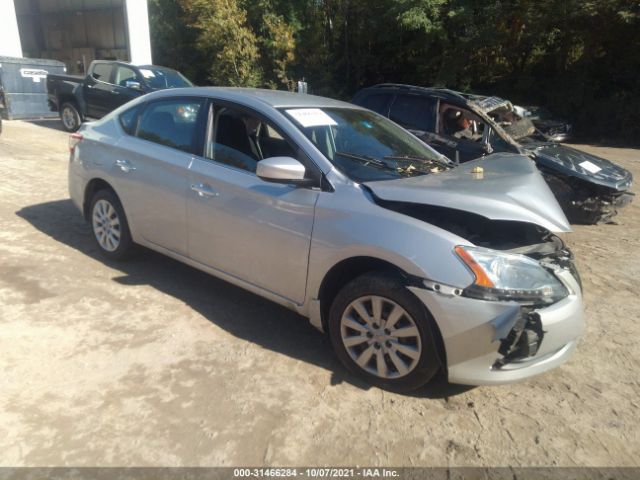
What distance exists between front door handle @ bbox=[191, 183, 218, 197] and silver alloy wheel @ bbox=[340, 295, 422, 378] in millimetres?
1347

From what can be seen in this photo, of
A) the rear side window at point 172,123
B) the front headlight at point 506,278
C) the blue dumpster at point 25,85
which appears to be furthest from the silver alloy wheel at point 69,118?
the front headlight at point 506,278

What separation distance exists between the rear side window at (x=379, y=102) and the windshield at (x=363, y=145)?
3.44 m

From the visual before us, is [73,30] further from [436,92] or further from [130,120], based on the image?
[130,120]

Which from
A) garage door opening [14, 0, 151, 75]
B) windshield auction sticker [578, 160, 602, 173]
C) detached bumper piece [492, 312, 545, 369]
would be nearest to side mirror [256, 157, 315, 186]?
detached bumper piece [492, 312, 545, 369]

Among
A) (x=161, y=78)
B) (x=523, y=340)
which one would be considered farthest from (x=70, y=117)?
(x=523, y=340)

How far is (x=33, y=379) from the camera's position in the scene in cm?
299

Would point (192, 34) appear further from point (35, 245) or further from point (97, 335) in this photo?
point (97, 335)

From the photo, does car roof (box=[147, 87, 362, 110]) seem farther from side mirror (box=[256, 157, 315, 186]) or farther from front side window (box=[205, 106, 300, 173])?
side mirror (box=[256, 157, 315, 186])

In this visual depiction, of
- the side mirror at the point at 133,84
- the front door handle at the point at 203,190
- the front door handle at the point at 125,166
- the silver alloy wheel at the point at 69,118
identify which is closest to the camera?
the front door handle at the point at 203,190

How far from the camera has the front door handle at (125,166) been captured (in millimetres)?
4324

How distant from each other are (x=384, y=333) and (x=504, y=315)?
0.68 metres

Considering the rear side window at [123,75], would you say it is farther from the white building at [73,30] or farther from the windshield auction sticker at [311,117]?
the white building at [73,30]

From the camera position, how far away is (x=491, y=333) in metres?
2.67

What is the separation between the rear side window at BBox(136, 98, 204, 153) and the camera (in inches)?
158
